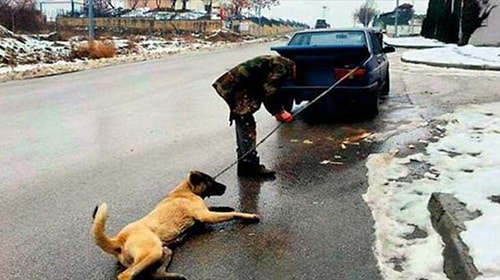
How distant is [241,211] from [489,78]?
1455cm

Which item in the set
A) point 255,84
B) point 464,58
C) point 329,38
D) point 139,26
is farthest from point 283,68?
point 139,26

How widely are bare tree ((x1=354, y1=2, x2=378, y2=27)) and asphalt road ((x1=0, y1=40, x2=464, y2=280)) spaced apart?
105 meters

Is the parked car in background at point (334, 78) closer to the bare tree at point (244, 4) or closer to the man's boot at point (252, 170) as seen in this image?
the man's boot at point (252, 170)

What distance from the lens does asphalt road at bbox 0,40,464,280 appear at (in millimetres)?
4531

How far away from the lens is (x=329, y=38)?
1189 centimetres

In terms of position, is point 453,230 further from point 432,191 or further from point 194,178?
point 194,178

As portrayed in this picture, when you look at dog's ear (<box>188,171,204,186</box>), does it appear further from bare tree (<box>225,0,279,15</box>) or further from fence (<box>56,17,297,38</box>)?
bare tree (<box>225,0,279,15</box>)

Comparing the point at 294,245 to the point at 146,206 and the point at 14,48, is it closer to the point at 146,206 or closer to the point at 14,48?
the point at 146,206

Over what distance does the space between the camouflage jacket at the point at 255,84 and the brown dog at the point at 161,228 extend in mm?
1603

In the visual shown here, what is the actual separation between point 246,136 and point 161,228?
8.41ft

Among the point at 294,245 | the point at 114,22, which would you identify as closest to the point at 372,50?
the point at 294,245

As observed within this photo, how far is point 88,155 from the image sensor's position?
26.7 ft

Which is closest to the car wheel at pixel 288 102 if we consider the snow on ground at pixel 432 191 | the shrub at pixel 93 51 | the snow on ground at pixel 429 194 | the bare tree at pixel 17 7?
the snow on ground at pixel 432 191

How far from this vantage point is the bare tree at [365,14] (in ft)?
380
